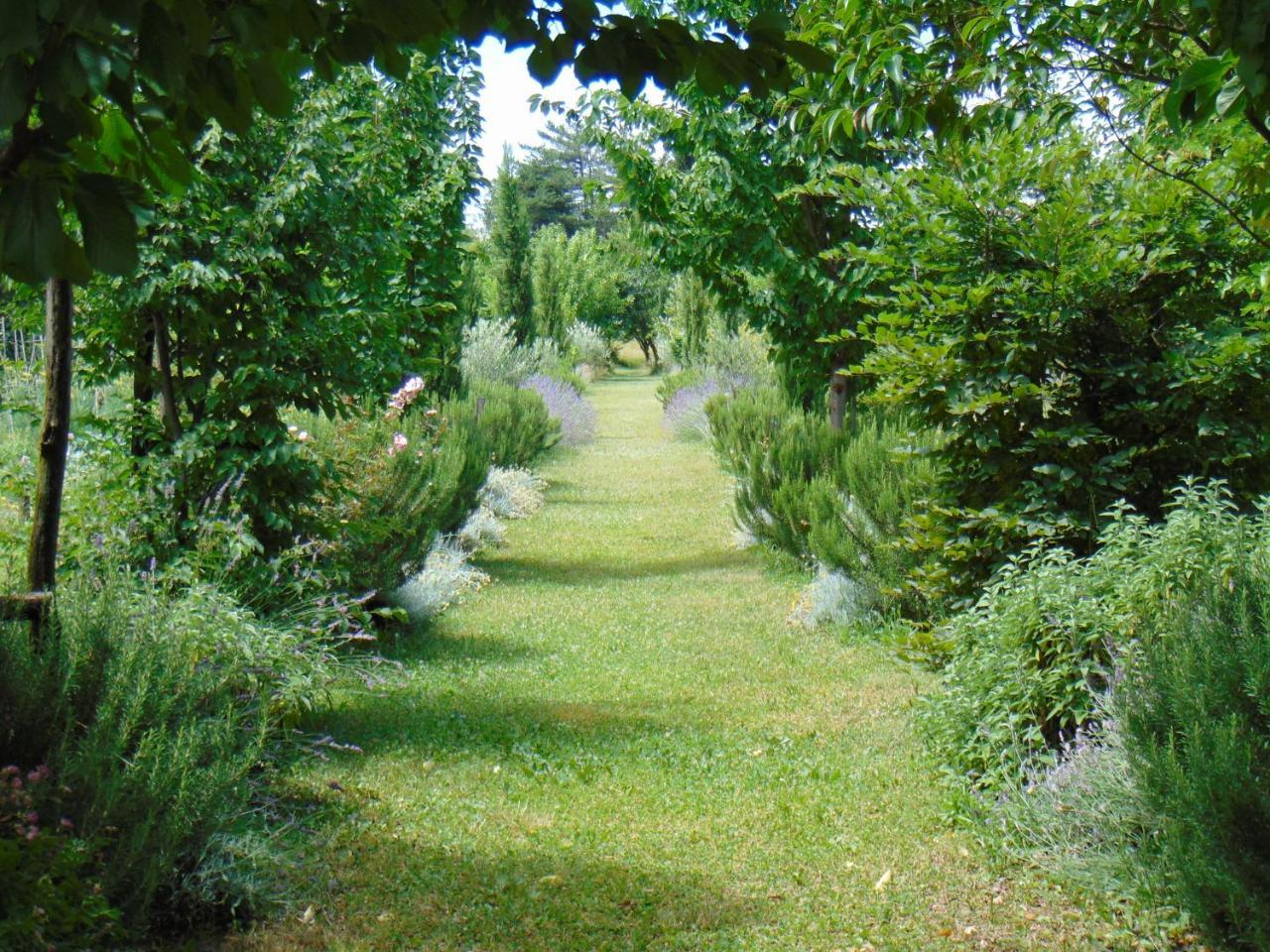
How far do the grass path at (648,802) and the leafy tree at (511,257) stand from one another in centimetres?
1779

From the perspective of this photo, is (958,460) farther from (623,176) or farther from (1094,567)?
(623,176)

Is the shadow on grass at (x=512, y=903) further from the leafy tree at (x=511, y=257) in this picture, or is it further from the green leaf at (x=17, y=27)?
the leafy tree at (x=511, y=257)

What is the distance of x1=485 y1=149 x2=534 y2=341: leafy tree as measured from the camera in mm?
25656

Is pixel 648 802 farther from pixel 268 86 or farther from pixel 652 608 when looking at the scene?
pixel 652 608

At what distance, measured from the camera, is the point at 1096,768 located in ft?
12.3

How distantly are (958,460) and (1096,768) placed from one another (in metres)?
1.88

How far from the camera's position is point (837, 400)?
35.8 feet

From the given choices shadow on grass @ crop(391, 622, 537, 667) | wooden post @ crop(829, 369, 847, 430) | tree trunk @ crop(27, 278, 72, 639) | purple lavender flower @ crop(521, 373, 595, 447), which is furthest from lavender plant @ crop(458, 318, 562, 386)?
tree trunk @ crop(27, 278, 72, 639)

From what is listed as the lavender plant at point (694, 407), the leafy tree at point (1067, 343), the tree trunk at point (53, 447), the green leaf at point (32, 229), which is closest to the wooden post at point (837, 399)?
the leafy tree at point (1067, 343)

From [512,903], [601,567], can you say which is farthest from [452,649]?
[512,903]

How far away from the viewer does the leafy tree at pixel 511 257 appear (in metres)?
25.7

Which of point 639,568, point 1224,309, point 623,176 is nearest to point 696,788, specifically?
point 1224,309

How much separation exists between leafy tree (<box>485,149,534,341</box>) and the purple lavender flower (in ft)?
9.38

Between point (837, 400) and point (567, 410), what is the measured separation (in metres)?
11.1
